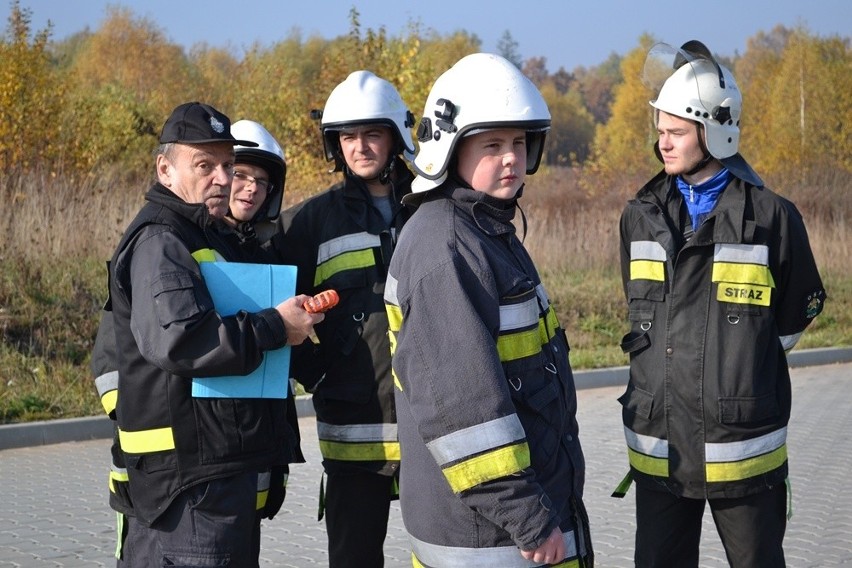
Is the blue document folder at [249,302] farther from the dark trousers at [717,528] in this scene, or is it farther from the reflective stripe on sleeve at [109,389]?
the dark trousers at [717,528]

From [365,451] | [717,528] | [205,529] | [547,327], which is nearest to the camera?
[547,327]

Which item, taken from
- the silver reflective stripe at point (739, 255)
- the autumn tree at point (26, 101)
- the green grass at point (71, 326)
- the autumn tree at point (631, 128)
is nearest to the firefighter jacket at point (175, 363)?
the silver reflective stripe at point (739, 255)

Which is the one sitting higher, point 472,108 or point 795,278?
point 472,108

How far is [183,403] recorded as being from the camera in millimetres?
3359

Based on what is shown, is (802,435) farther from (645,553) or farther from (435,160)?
(435,160)

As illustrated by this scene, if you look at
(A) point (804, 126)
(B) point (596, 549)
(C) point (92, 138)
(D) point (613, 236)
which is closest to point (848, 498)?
(B) point (596, 549)

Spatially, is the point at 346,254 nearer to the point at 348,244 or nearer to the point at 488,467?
the point at 348,244

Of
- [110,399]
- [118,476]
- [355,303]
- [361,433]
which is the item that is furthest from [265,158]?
[118,476]

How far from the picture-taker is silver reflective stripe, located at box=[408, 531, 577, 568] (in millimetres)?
2746

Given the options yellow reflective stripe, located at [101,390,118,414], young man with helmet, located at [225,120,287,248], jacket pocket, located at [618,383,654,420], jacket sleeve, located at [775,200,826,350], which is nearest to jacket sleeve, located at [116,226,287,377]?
Answer: yellow reflective stripe, located at [101,390,118,414]

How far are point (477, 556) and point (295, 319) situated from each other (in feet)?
3.39

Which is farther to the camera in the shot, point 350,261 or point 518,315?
point 350,261

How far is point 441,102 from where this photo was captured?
2938 mm

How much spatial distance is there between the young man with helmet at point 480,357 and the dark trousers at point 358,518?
1445 millimetres
